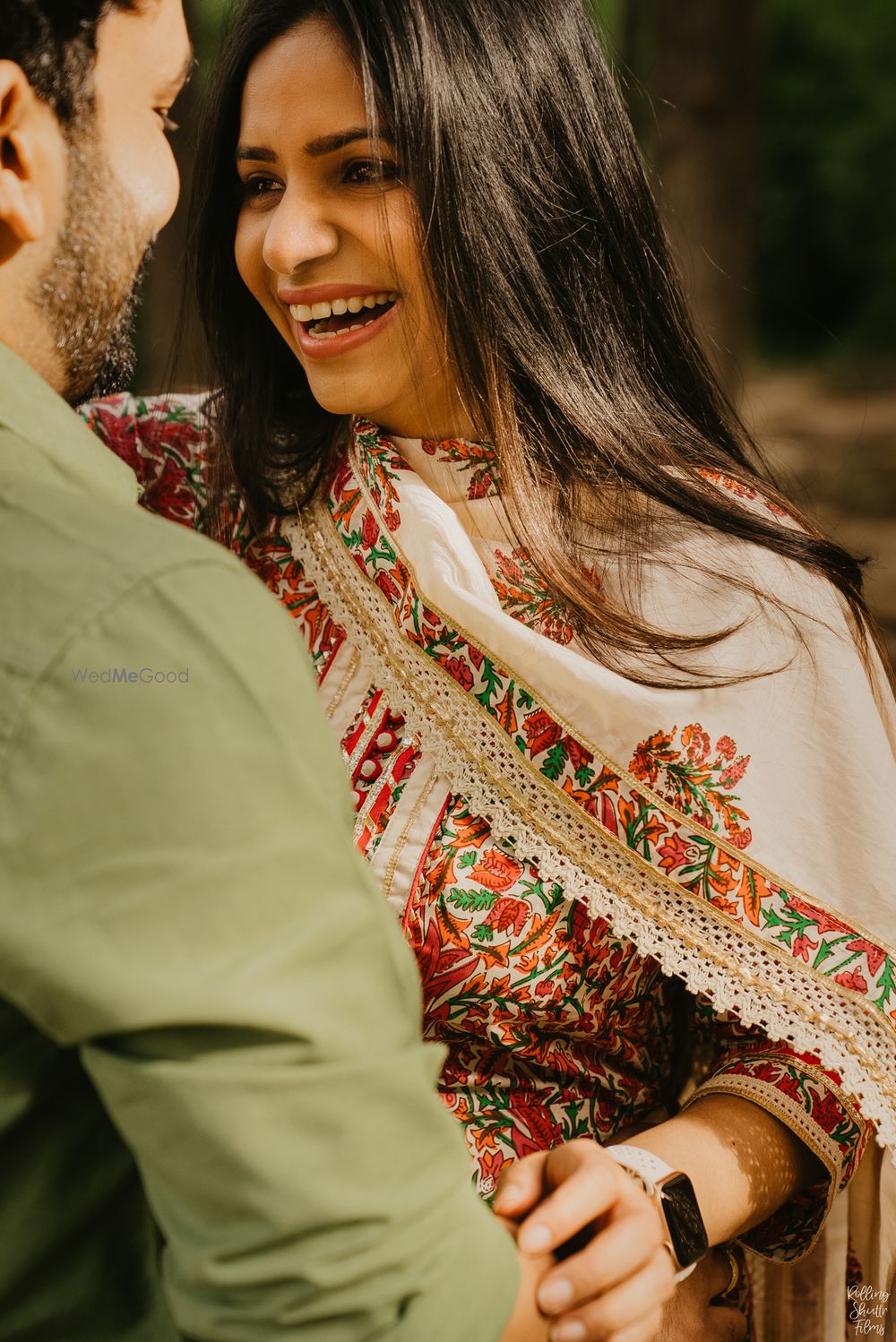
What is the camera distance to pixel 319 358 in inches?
70.4

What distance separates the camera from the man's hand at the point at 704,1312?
1.58 meters

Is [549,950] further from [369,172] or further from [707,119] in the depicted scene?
[707,119]

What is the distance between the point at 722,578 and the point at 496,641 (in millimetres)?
315

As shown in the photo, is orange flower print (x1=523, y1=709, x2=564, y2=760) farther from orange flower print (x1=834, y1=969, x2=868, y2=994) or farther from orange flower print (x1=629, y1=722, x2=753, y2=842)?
orange flower print (x1=834, y1=969, x2=868, y2=994)

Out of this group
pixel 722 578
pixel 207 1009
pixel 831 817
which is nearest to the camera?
pixel 207 1009

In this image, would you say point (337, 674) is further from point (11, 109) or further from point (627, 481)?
point (11, 109)

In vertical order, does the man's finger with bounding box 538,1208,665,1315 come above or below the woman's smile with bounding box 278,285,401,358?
below

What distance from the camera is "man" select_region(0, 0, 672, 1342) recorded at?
30.3 inches

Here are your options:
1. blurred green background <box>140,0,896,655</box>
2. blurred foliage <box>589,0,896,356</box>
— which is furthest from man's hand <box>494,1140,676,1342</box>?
blurred foliage <box>589,0,896,356</box>

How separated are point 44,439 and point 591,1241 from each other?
2.85 feet

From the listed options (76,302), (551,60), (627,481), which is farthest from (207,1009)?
(551,60)

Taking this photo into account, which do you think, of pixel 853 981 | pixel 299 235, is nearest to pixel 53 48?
pixel 299 235

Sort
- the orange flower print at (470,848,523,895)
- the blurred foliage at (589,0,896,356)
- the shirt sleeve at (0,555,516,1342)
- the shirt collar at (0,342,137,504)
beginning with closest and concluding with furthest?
the shirt sleeve at (0,555,516,1342)
the shirt collar at (0,342,137,504)
the orange flower print at (470,848,523,895)
the blurred foliage at (589,0,896,356)

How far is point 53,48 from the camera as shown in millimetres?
1083
